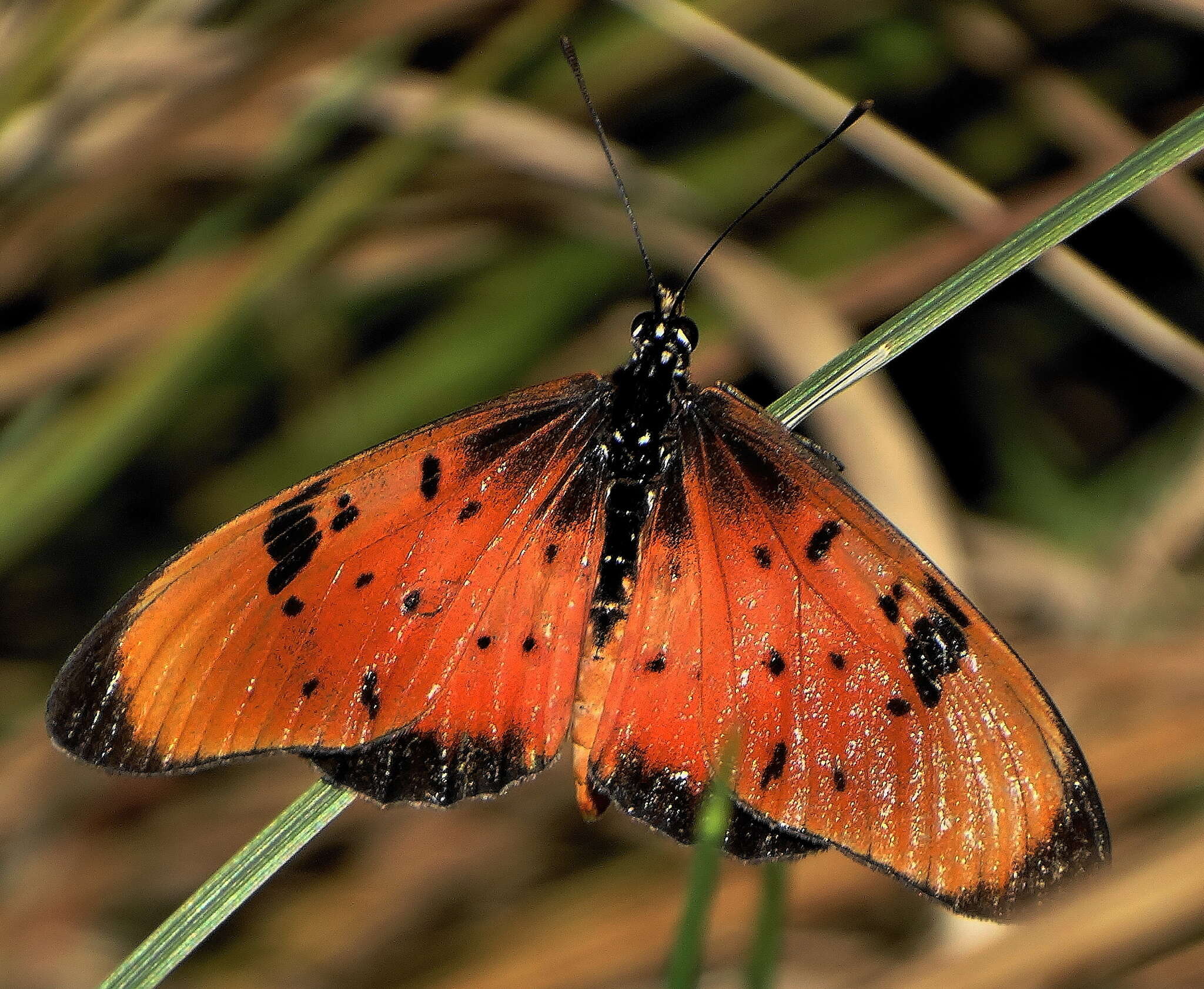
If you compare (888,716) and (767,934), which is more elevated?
(888,716)

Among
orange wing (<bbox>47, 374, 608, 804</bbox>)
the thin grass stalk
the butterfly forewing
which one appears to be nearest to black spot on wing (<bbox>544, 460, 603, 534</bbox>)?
orange wing (<bbox>47, 374, 608, 804</bbox>)

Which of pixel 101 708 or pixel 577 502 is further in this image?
pixel 577 502

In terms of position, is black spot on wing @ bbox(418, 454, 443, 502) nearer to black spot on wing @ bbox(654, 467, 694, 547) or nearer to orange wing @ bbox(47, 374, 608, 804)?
orange wing @ bbox(47, 374, 608, 804)

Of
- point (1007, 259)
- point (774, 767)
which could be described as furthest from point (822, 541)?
point (1007, 259)

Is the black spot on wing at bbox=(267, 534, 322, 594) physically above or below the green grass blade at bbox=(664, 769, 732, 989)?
above

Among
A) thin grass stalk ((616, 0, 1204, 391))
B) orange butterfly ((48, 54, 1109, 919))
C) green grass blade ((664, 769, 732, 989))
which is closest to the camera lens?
green grass blade ((664, 769, 732, 989))

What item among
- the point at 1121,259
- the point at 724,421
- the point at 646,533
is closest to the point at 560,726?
the point at 646,533

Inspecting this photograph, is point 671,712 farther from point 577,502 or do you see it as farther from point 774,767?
point 577,502
